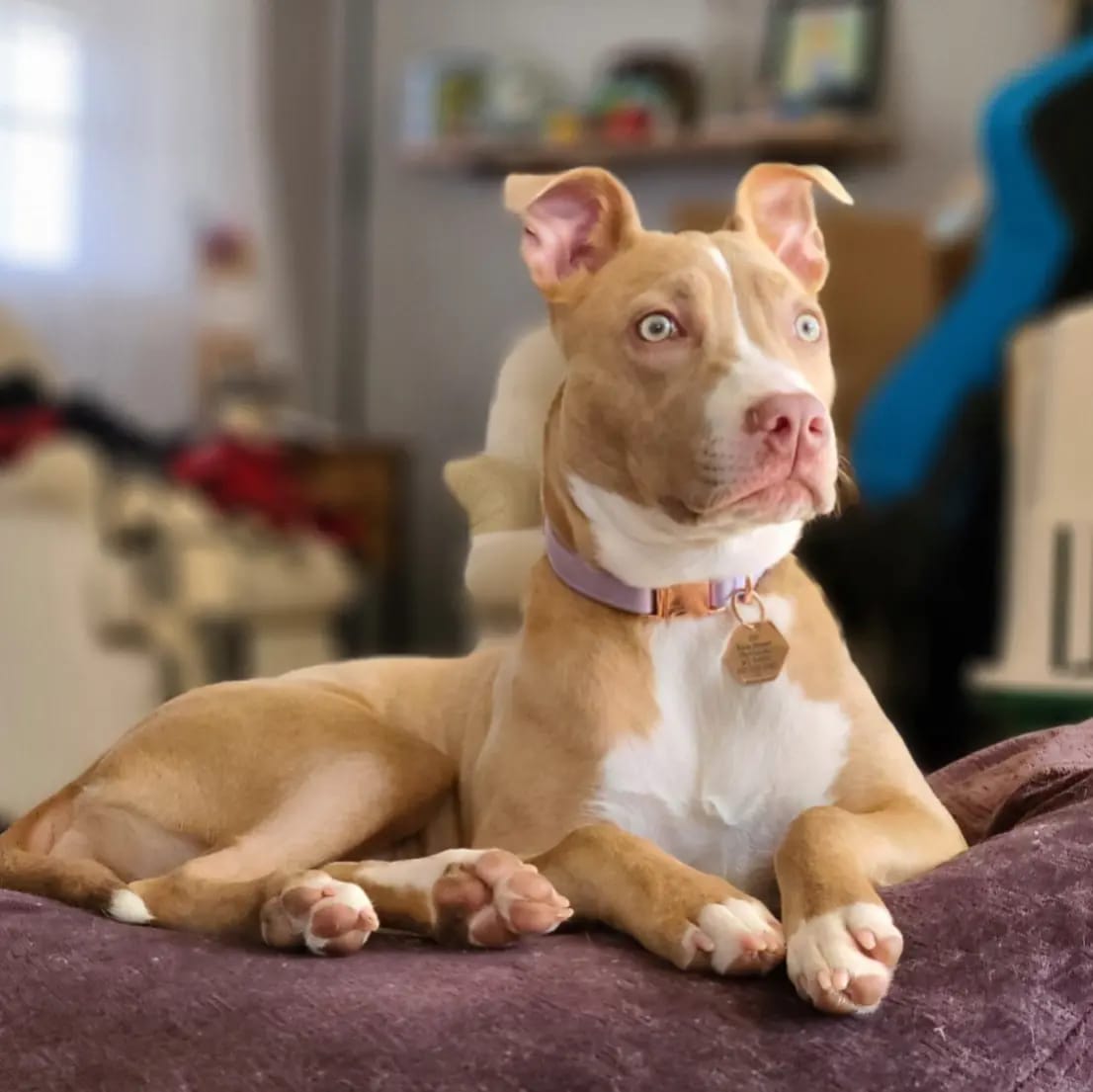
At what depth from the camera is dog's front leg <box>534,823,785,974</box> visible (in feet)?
3.10

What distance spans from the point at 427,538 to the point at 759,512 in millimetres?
3917

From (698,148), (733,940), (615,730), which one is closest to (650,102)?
(698,148)

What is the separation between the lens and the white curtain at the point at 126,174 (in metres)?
4.55

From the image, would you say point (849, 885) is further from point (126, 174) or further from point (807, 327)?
point (126, 174)

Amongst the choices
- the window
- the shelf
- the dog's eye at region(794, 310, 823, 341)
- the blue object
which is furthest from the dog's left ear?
the window

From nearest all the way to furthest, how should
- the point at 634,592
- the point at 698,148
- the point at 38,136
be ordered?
the point at 634,592
the point at 698,148
the point at 38,136

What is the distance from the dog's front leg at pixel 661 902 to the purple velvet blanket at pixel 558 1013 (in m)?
0.02

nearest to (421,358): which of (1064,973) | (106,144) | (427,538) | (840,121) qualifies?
(427,538)

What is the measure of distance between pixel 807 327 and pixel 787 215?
18 cm

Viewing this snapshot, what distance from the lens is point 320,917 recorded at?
99 cm

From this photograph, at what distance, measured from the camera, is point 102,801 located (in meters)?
1.26

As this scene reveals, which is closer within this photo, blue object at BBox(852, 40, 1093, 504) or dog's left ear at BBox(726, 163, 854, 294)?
dog's left ear at BBox(726, 163, 854, 294)

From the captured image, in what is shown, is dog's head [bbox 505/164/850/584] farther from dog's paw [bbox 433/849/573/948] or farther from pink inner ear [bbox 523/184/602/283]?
dog's paw [bbox 433/849/573/948]

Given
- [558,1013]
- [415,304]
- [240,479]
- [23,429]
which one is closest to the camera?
[558,1013]
